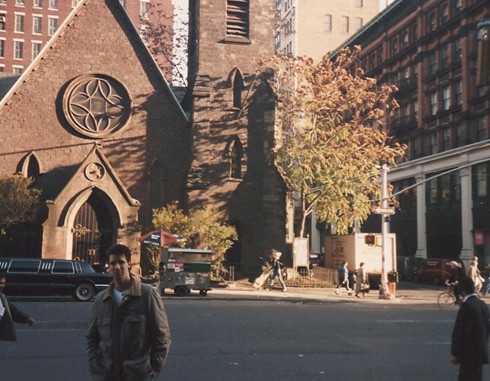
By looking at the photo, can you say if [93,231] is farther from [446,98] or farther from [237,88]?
[446,98]

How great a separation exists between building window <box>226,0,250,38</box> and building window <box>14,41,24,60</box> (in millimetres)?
54633

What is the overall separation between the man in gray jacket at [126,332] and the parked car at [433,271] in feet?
121

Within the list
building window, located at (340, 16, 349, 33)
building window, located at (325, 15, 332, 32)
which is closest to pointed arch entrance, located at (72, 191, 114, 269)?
building window, located at (325, 15, 332, 32)

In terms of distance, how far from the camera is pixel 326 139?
33.8m

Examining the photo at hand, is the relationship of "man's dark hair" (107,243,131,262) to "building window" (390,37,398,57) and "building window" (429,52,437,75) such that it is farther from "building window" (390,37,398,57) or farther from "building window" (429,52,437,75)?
"building window" (390,37,398,57)

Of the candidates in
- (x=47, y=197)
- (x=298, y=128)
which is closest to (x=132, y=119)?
(x=47, y=197)

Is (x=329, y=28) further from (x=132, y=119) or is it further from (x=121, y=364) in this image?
(x=121, y=364)

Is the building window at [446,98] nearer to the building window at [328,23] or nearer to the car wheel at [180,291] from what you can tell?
the car wheel at [180,291]

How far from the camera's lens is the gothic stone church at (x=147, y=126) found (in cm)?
3316

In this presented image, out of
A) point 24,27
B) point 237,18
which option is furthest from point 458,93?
point 24,27

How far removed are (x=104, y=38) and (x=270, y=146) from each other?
10732mm

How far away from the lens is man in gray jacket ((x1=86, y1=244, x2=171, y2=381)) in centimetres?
476

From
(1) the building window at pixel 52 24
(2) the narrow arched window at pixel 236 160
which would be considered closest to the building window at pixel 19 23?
(1) the building window at pixel 52 24

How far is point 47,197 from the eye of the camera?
33.1 metres
